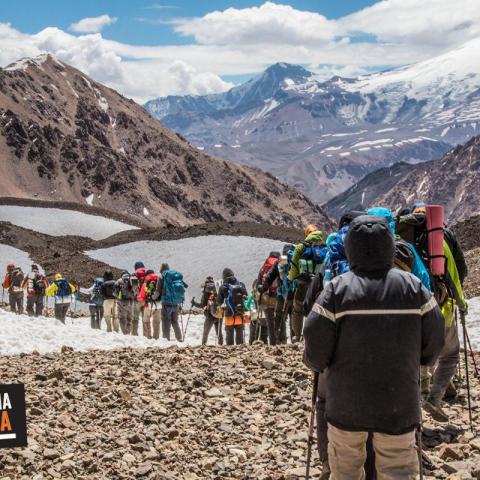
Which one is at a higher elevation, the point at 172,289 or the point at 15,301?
the point at 172,289

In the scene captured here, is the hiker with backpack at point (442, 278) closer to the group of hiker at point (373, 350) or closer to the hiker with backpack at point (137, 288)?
the group of hiker at point (373, 350)

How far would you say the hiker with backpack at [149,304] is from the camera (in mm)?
18667

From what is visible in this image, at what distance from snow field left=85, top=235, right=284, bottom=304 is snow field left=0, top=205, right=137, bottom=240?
21074 millimetres

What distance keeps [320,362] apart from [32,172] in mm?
136579

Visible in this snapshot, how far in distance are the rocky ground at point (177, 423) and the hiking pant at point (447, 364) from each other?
1.13 feet

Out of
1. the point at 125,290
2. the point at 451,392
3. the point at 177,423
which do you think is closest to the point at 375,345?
the point at 177,423

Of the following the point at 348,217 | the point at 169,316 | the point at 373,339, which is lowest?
the point at 169,316

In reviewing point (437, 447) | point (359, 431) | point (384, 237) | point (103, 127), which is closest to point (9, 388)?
→ point (359, 431)

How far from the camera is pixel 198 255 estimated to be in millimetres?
43312

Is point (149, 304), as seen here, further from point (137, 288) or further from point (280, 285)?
point (280, 285)

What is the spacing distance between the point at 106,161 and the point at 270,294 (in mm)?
131731

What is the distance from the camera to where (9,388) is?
5.73 metres

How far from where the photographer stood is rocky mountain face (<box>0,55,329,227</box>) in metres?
136

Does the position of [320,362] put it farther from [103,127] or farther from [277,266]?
[103,127]
